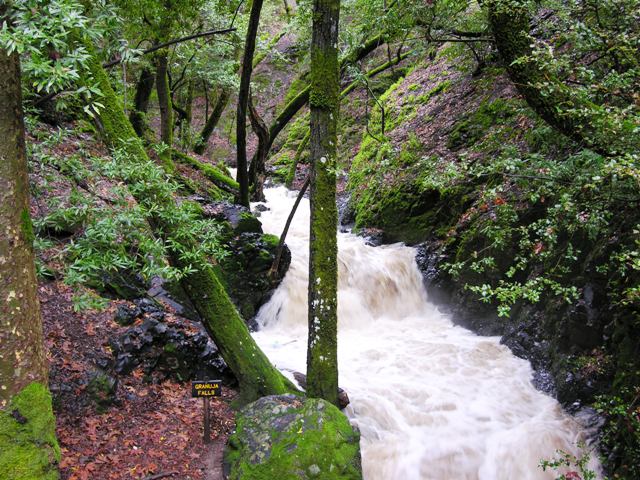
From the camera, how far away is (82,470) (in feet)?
13.4

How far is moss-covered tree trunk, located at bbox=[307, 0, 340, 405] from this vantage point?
5.05m

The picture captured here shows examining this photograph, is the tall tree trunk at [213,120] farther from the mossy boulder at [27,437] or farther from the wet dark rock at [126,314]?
the mossy boulder at [27,437]

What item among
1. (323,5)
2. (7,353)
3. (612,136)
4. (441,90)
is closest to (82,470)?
(7,353)

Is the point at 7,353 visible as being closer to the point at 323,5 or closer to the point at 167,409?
the point at 167,409

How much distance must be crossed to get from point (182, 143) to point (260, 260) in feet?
25.0

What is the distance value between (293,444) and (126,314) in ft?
11.1

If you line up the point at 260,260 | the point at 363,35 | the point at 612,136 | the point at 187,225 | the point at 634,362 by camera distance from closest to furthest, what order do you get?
the point at 612,136 → the point at 187,225 → the point at 634,362 → the point at 363,35 → the point at 260,260

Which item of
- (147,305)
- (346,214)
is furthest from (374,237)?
(147,305)

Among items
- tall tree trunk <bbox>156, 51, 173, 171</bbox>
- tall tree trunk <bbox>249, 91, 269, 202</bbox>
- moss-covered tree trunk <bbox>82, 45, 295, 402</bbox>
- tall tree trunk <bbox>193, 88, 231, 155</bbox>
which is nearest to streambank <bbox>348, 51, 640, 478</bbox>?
tall tree trunk <bbox>249, 91, 269, 202</bbox>

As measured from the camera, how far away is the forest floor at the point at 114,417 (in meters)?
4.36

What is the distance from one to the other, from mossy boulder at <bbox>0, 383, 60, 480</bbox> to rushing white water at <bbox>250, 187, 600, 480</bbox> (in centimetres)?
367

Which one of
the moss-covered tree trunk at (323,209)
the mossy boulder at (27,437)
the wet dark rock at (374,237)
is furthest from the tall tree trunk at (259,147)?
the mossy boulder at (27,437)

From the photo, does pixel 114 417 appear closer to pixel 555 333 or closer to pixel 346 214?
pixel 555 333

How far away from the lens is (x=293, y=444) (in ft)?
14.5
